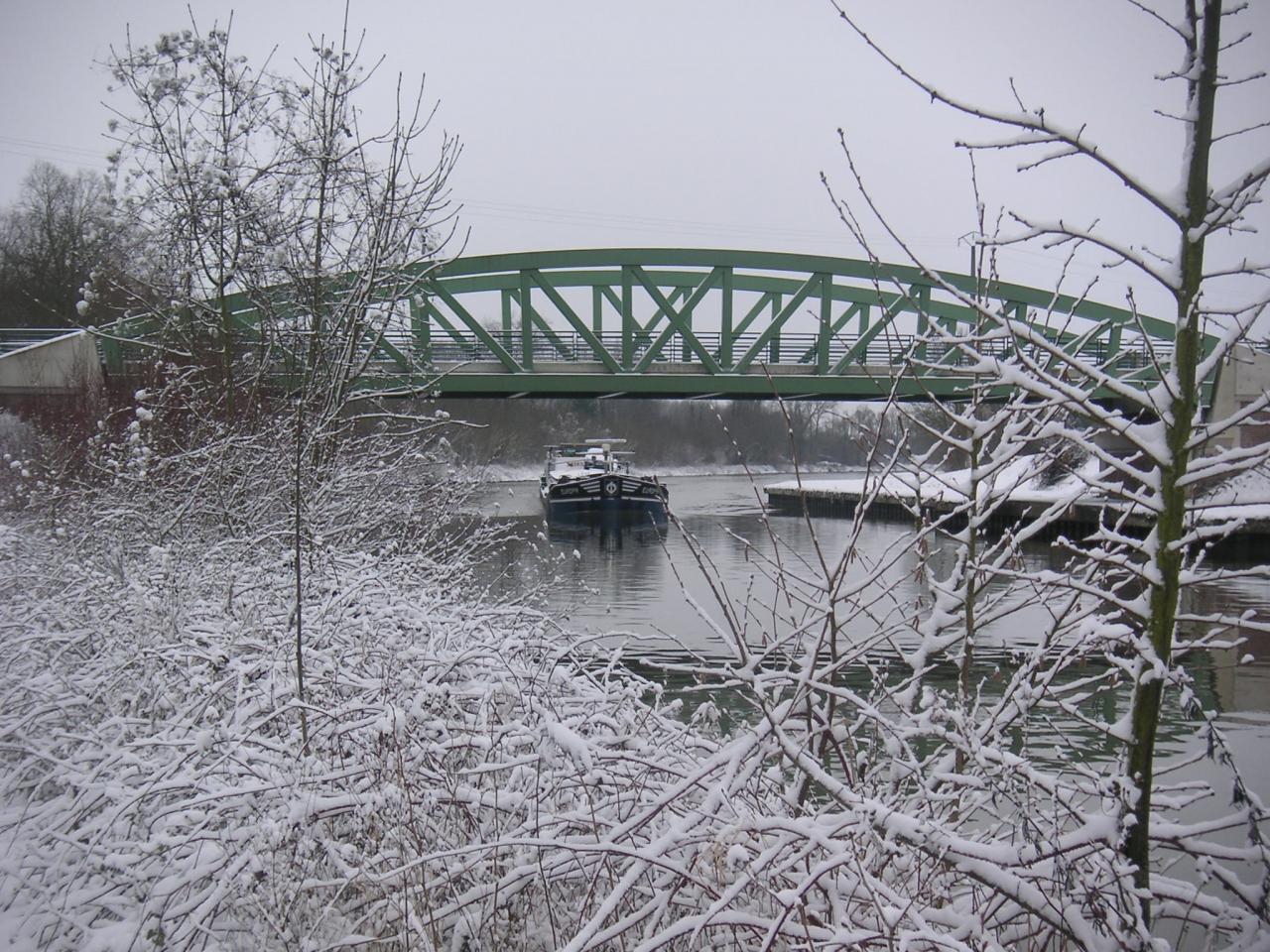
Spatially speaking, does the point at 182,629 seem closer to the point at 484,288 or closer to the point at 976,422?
the point at 976,422

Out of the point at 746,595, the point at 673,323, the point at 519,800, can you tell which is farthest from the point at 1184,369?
the point at 673,323

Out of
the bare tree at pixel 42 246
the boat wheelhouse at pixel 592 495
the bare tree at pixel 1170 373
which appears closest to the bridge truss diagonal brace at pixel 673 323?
the boat wheelhouse at pixel 592 495

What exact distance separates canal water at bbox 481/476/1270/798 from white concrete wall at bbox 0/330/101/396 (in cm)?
852

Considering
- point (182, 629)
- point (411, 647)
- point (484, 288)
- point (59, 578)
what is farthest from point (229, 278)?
point (484, 288)

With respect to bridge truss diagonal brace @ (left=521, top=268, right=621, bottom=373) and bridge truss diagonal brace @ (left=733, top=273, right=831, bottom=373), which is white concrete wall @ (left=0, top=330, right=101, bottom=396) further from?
bridge truss diagonal brace @ (left=733, top=273, right=831, bottom=373)

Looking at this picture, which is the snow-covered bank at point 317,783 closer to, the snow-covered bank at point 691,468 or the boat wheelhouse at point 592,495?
the boat wheelhouse at point 592,495

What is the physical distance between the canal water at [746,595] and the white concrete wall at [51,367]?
8.52 metres

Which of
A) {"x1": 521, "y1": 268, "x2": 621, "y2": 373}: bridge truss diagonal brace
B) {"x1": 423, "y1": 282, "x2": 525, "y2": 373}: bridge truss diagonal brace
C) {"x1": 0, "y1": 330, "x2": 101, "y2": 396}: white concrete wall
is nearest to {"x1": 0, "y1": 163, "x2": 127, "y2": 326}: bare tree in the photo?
{"x1": 0, "y1": 330, "x2": 101, "y2": 396}: white concrete wall

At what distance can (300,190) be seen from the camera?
8.51 m

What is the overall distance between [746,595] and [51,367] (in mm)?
18305

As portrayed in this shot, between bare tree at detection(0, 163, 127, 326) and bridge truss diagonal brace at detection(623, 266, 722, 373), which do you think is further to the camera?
bare tree at detection(0, 163, 127, 326)

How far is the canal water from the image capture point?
4.11 m

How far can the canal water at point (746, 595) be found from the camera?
4113mm

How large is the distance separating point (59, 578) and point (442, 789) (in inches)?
211
